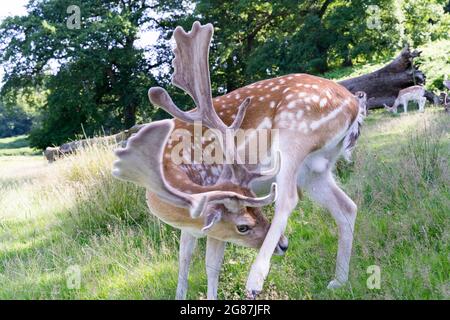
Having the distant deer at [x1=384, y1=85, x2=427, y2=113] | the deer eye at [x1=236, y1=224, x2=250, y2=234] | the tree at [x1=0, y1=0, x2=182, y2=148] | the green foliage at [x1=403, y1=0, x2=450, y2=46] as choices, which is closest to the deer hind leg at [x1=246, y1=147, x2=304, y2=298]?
the deer eye at [x1=236, y1=224, x2=250, y2=234]

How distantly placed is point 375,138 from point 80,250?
5.72 metres

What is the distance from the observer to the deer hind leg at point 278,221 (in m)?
2.74

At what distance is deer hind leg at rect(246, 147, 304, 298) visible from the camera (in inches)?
108

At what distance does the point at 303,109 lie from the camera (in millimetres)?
3277

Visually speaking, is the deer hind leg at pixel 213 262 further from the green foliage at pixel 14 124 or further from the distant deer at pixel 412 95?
the green foliage at pixel 14 124

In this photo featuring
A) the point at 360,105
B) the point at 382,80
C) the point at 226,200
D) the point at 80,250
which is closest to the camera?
the point at 226,200

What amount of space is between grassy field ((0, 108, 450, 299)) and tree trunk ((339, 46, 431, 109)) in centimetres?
681

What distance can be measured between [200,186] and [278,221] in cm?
52

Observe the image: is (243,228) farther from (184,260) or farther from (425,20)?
(425,20)

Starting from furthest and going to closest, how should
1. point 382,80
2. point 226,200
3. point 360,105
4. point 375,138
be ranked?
point 382,80, point 375,138, point 360,105, point 226,200

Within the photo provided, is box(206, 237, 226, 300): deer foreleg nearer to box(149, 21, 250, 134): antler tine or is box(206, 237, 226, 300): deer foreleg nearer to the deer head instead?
the deer head
